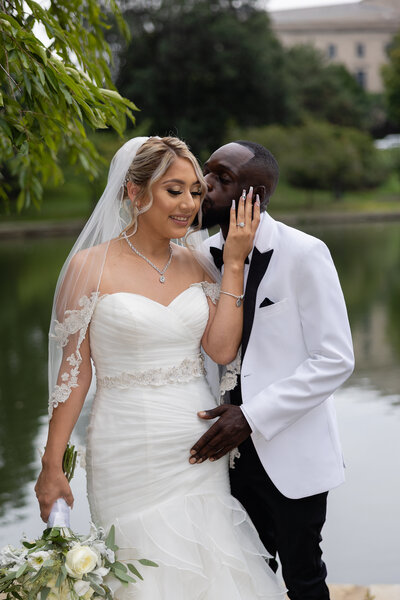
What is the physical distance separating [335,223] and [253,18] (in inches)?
657

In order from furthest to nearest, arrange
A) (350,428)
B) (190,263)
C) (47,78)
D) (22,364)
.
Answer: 1. (22,364)
2. (350,428)
3. (190,263)
4. (47,78)

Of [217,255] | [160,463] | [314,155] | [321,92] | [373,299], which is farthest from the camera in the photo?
[321,92]

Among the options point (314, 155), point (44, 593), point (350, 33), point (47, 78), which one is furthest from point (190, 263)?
point (350, 33)

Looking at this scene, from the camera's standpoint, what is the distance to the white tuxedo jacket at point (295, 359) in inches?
108

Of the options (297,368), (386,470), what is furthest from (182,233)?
(386,470)

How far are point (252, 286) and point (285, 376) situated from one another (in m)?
0.36

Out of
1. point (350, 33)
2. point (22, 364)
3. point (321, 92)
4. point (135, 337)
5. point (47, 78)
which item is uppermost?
point (47, 78)

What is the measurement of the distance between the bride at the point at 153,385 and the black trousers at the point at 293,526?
0.40ft

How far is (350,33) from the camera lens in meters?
79.9

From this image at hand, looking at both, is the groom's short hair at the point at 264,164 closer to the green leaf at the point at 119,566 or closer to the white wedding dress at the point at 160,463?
the white wedding dress at the point at 160,463

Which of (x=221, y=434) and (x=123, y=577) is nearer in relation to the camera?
(x=123, y=577)

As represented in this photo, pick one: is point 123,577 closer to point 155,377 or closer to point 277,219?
point 155,377

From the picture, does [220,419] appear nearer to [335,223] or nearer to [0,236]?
[0,236]

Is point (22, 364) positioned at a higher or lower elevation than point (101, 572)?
lower
